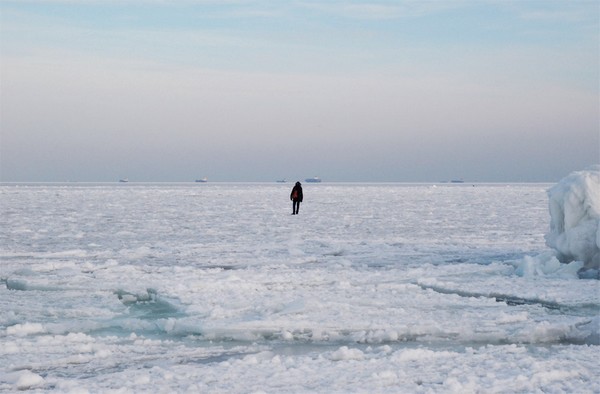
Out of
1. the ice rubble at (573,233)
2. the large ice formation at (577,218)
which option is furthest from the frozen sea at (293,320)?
the large ice formation at (577,218)

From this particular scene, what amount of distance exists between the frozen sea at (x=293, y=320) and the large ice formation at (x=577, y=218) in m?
0.65

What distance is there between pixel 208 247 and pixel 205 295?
20.5ft

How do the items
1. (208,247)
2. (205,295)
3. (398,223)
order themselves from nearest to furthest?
(205,295) → (208,247) → (398,223)

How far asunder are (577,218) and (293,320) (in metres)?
6.66

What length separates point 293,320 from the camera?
7574 mm

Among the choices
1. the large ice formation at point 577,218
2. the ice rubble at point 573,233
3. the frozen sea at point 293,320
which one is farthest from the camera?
the large ice formation at point 577,218

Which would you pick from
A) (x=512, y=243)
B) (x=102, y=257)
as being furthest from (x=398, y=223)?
(x=102, y=257)

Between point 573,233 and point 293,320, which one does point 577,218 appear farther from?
point 293,320

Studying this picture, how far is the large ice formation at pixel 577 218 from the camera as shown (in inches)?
456

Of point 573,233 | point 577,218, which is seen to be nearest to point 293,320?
point 573,233

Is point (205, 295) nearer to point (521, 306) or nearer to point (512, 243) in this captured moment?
point (521, 306)

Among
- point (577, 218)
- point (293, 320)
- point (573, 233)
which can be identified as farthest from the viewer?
point (577, 218)

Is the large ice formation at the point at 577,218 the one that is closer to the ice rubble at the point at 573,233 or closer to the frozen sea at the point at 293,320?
the ice rubble at the point at 573,233

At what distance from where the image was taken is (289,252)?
1408 centimetres
